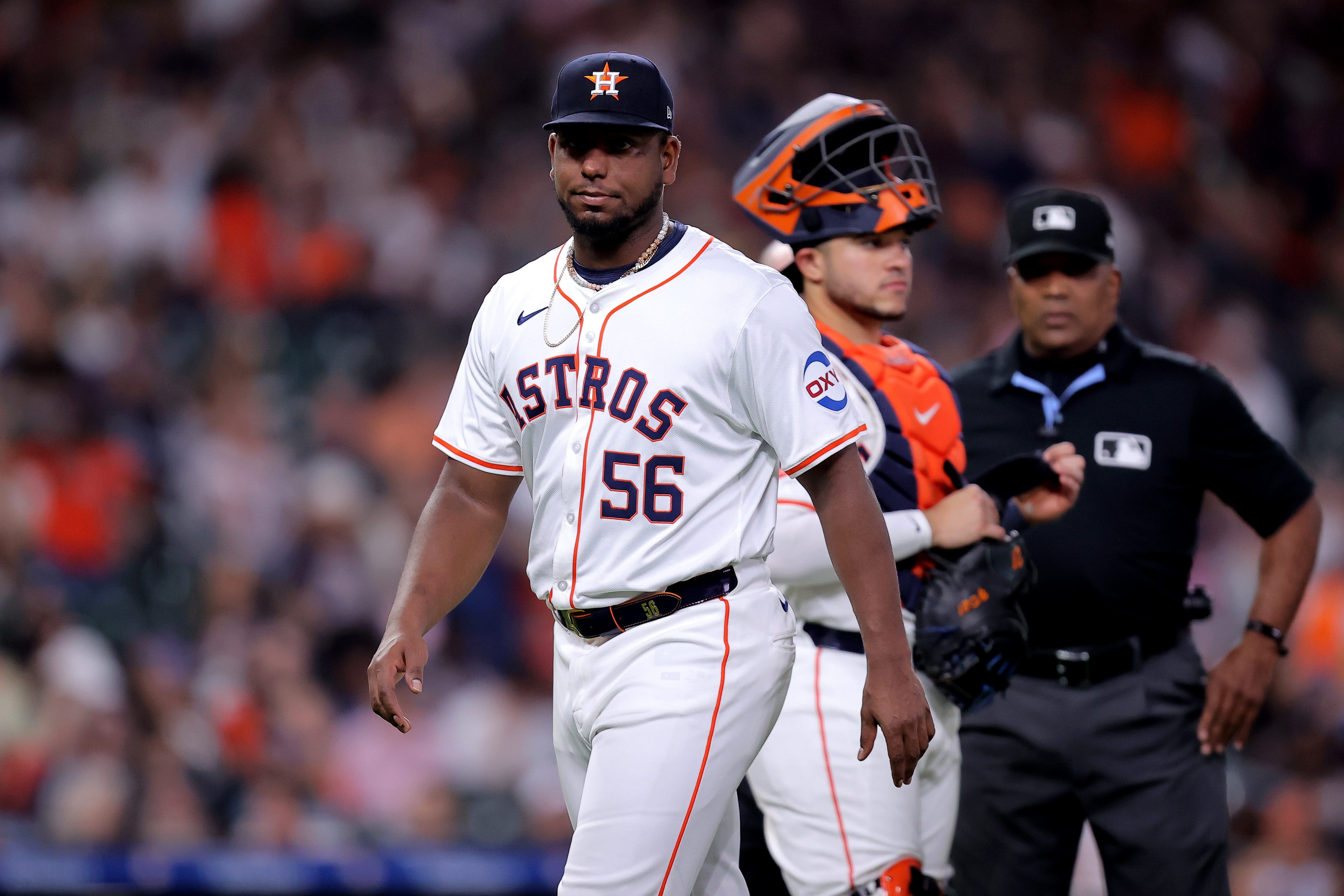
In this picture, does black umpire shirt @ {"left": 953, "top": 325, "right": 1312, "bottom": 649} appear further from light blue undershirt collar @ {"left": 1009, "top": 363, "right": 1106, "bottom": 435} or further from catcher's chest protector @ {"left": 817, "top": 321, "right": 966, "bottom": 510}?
catcher's chest protector @ {"left": 817, "top": 321, "right": 966, "bottom": 510}

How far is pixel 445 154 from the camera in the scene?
967cm

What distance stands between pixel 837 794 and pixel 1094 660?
1.10 m

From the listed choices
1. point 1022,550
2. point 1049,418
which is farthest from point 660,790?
point 1049,418

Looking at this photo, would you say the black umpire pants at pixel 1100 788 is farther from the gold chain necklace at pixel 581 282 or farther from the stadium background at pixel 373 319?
the stadium background at pixel 373 319

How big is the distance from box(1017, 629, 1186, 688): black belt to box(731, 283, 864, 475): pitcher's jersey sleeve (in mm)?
1512

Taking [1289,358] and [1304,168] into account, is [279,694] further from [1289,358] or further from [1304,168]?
[1304,168]

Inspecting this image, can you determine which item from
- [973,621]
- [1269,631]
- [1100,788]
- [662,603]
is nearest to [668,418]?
[662,603]

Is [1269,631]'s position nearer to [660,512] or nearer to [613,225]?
[660,512]

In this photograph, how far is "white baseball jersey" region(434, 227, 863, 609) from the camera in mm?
2787

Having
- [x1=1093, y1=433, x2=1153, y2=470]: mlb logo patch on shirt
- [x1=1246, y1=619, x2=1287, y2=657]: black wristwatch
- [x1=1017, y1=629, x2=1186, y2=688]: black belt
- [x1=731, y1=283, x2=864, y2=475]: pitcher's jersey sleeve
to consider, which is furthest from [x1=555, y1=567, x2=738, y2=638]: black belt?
[x1=1246, y1=619, x2=1287, y2=657]: black wristwatch

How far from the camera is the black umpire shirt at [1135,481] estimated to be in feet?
13.2

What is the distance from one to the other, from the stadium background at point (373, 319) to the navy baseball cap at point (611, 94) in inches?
153

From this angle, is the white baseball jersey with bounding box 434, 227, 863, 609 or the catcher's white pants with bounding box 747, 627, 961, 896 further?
the catcher's white pants with bounding box 747, 627, 961, 896

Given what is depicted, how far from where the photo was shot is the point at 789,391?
278 centimetres
